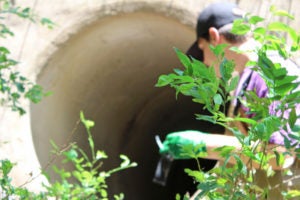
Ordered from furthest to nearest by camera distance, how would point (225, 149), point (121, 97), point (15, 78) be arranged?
point (121, 97), point (15, 78), point (225, 149)

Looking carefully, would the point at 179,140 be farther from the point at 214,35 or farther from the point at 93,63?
the point at 93,63

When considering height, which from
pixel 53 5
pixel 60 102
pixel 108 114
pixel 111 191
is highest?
pixel 53 5

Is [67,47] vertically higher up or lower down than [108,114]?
higher up

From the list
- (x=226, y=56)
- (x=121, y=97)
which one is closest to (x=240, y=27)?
(x=226, y=56)

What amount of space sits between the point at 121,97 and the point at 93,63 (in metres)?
0.61

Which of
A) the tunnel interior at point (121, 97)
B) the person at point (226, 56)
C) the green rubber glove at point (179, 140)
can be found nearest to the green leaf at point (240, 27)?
the person at point (226, 56)

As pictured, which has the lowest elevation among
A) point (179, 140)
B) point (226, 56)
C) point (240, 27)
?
point (179, 140)

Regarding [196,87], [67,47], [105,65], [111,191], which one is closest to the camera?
[196,87]

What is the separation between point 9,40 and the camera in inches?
119

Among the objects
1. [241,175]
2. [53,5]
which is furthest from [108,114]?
[241,175]

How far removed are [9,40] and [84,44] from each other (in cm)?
36

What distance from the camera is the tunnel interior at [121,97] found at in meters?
3.17

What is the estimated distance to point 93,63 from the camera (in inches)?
135

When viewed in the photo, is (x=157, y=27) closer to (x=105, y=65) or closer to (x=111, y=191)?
(x=105, y=65)
